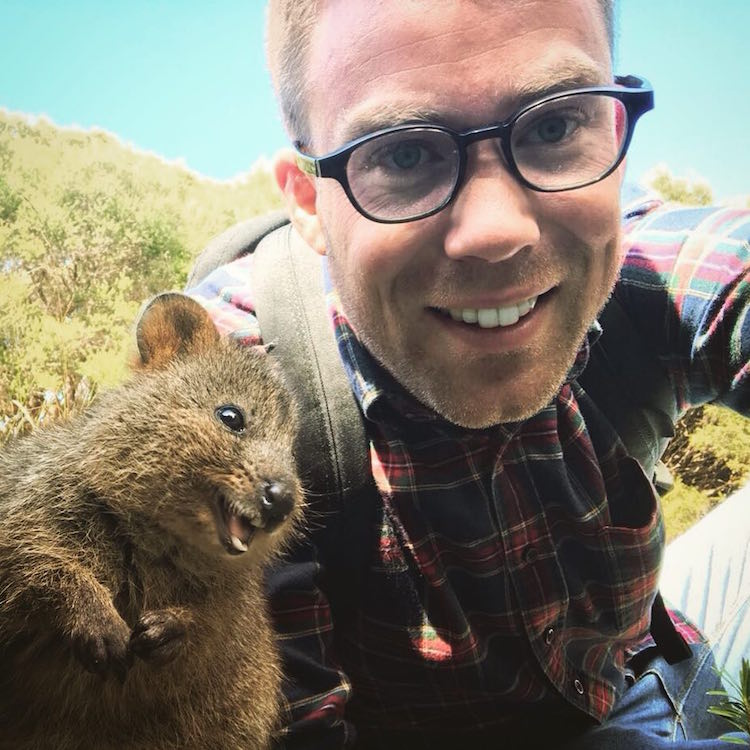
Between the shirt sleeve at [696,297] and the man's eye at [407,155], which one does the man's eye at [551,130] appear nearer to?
the man's eye at [407,155]

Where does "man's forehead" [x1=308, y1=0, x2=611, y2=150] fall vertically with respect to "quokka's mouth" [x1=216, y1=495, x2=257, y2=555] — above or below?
above

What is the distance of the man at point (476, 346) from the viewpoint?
1079 mm

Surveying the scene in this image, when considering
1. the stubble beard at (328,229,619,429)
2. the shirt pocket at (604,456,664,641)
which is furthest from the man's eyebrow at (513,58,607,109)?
the shirt pocket at (604,456,664,641)

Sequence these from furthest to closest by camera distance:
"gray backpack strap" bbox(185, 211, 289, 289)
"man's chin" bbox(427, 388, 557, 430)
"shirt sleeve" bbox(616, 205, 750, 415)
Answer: "gray backpack strap" bbox(185, 211, 289, 289) → "shirt sleeve" bbox(616, 205, 750, 415) → "man's chin" bbox(427, 388, 557, 430)

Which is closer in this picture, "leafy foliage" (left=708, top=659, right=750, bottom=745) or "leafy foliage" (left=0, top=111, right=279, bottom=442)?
"leafy foliage" (left=0, top=111, right=279, bottom=442)

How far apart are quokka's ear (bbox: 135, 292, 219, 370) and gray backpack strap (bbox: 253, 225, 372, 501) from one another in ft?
0.41

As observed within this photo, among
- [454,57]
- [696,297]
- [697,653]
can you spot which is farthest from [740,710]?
[454,57]

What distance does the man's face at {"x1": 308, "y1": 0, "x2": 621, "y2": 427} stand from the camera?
105cm

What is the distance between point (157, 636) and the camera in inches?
37.9

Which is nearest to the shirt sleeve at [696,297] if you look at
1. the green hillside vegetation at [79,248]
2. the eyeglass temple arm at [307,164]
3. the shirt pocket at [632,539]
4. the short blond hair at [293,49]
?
the shirt pocket at [632,539]

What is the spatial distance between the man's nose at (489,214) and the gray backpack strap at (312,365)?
13.8 inches

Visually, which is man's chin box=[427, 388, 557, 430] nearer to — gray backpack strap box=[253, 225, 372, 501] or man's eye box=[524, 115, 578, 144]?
gray backpack strap box=[253, 225, 372, 501]

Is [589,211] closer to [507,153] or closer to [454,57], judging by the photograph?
[507,153]

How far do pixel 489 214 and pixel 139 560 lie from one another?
79cm
